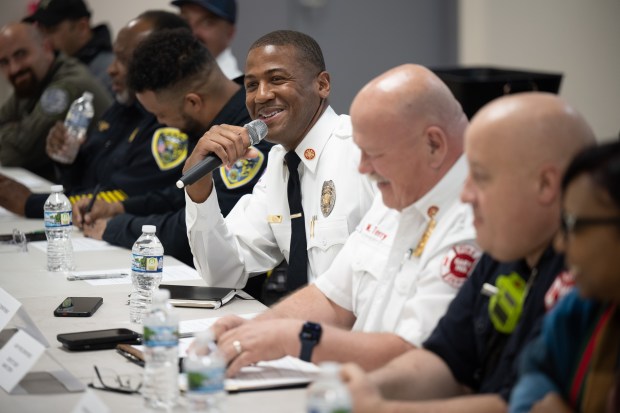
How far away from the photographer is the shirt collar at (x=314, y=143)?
9.82 feet

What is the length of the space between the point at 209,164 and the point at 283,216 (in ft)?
1.32

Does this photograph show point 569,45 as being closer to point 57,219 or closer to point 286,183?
point 286,183

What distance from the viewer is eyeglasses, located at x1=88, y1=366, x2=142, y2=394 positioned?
2.00 m

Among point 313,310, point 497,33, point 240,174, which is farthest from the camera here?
point 497,33

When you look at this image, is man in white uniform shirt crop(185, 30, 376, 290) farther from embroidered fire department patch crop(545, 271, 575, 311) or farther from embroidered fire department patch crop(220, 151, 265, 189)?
Result: embroidered fire department patch crop(545, 271, 575, 311)

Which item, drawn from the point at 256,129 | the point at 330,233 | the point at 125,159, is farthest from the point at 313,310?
the point at 125,159

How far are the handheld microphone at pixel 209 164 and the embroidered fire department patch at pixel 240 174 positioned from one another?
55cm

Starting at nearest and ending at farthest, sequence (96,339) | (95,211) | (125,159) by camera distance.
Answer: (96,339), (95,211), (125,159)

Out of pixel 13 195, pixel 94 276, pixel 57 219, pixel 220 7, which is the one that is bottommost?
pixel 13 195

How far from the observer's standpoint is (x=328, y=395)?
1417 millimetres

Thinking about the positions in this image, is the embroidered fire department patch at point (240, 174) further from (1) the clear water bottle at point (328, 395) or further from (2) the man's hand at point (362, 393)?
(1) the clear water bottle at point (328, 395)

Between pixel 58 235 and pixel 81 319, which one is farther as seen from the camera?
pixel 58 235

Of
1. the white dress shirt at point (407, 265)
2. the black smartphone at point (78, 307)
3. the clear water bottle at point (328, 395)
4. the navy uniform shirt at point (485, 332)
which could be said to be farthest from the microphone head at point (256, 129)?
the clear water bottle at point (328, 395)

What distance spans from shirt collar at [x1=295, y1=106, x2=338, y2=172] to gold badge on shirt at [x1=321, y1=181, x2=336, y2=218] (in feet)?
0.29
